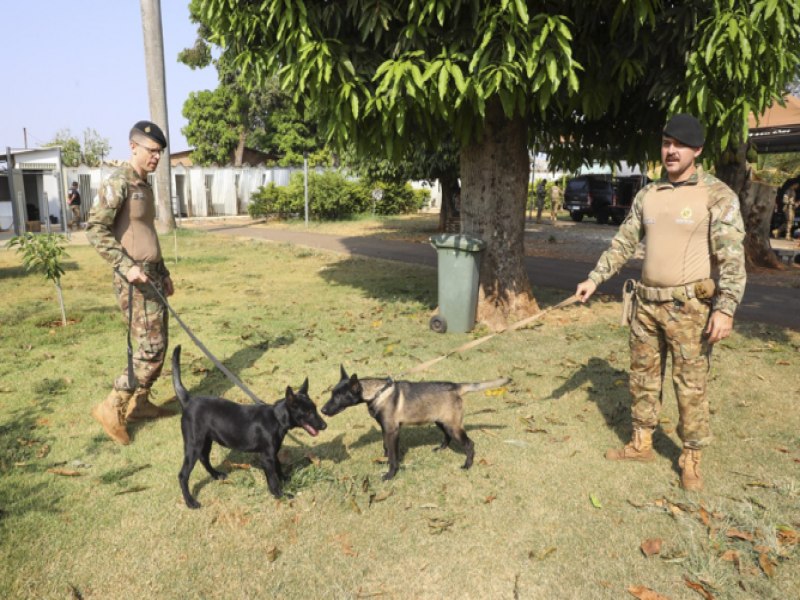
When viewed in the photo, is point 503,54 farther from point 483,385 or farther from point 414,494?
point 414,494

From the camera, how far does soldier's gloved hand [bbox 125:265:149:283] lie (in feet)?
13.5

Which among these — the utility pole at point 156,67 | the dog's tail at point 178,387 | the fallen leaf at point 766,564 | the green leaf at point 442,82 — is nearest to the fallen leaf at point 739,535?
the fallen leaf at point 766,564

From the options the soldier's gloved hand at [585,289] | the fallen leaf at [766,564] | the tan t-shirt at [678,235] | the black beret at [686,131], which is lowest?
the fallen leaf at [766,564]

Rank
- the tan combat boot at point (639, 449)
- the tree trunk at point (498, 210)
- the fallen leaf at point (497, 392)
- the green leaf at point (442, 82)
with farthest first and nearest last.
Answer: the tree trunk at point (498, 210) → the fallen leaf at point (497, 392) → the green leaf at point (442, 82) → the tan combat boot at point (639, 449)

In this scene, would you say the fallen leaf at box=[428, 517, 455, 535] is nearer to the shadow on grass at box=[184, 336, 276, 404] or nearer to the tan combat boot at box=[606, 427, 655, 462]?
the tan combat boot at box=[606, 427, 655, 462]

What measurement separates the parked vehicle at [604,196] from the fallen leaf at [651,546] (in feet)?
84.7

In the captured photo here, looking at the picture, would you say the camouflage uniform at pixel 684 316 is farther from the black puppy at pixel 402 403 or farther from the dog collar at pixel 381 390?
the dog collar at pixel 381 390

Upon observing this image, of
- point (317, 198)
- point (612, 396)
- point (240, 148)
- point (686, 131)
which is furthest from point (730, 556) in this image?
point (240, 148)

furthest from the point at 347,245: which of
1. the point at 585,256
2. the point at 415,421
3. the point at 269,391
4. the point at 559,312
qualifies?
the point at 415,421

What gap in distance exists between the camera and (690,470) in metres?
3.85

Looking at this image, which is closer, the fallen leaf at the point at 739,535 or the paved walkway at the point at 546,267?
the fallen leaf at the point at 739,535

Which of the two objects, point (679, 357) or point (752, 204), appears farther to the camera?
point (752, 204)

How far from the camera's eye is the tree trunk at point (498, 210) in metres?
7.71

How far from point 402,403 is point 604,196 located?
26.1 metres
